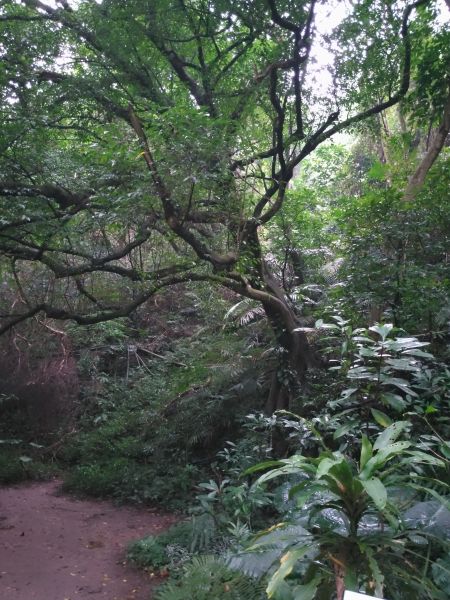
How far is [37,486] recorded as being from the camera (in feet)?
26.4

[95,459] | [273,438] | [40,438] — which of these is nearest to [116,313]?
[273,438]

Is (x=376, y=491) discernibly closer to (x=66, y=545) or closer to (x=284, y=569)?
(x=284, y=569)

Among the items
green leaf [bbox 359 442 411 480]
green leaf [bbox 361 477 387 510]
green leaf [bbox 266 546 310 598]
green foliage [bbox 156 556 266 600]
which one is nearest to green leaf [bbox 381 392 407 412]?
green leaf [bbox 359 442 411 480]

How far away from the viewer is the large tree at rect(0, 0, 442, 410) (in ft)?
17.7

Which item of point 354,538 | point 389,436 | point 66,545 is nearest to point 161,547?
point 66,545

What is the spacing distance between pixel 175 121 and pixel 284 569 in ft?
12.8

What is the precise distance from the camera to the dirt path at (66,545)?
187 inches

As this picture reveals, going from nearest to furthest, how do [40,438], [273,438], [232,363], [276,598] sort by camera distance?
[276,598], [273,438], [232,363], [40,438]

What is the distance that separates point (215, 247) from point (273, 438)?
2.33 metres

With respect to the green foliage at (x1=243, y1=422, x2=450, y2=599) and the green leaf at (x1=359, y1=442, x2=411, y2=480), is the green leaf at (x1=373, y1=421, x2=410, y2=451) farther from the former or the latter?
the green leaf at (x1=359, y1=442, x2=411, y2=480)

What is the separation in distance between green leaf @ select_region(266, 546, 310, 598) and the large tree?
11.9 feet

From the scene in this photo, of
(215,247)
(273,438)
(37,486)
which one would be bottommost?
(37,486)

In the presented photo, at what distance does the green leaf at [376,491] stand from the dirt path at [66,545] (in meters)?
A: 3.30

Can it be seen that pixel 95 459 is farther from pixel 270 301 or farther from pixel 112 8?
pixel 112 8
